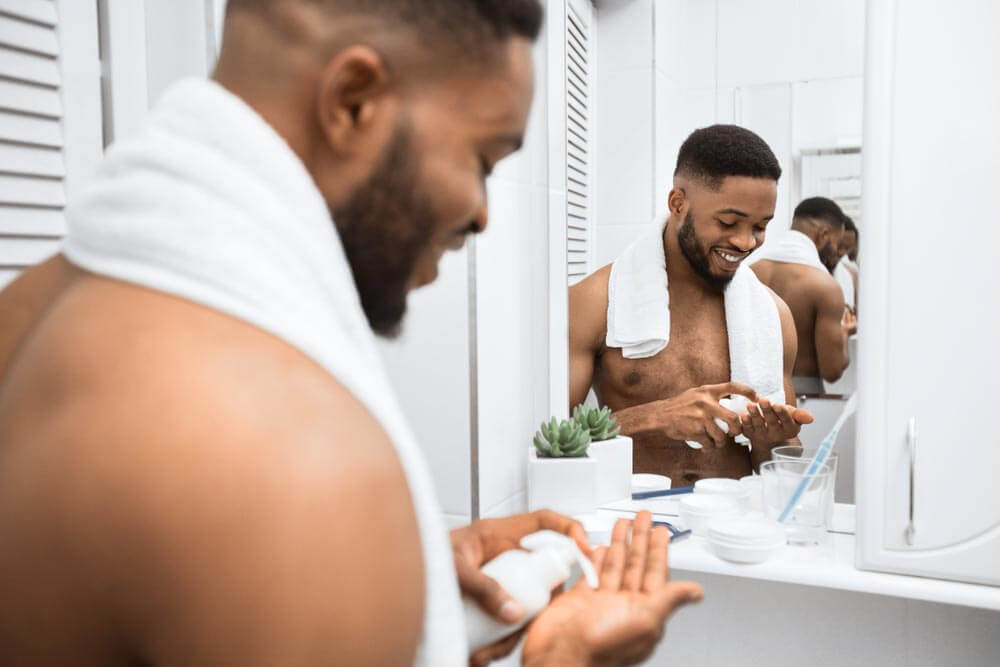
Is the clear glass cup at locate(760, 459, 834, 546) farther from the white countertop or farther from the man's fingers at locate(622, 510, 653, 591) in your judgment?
the man's fingers at locate(622, 510, 653, 591)

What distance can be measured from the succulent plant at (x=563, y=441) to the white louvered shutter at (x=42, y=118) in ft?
2.32

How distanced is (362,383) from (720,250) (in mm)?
852

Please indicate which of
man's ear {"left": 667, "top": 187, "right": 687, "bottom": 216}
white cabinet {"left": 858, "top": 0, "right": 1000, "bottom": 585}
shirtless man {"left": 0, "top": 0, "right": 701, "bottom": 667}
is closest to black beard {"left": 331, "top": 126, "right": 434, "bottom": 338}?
shirtless man {"left": 0, "top": 0, "right": 701, "bottom": 667}

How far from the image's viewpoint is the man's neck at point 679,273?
120 cm

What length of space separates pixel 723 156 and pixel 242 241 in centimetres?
89

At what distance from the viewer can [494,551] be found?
2.58 ft

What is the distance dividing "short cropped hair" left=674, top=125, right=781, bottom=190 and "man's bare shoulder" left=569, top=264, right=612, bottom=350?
208 mm

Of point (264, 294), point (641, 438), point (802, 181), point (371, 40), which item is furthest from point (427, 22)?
point (641, 438)

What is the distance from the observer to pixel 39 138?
761mm

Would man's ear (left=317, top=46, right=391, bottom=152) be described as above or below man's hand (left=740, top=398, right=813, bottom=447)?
above

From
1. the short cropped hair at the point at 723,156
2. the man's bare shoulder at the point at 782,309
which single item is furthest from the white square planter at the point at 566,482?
the short cropped hair at the point at 723,156

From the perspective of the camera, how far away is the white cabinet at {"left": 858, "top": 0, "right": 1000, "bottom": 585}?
2.85 feet

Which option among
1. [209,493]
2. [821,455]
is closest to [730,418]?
[821,455]

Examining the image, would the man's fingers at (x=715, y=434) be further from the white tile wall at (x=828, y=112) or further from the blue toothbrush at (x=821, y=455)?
the white tile wall at (x=828, y=112)
